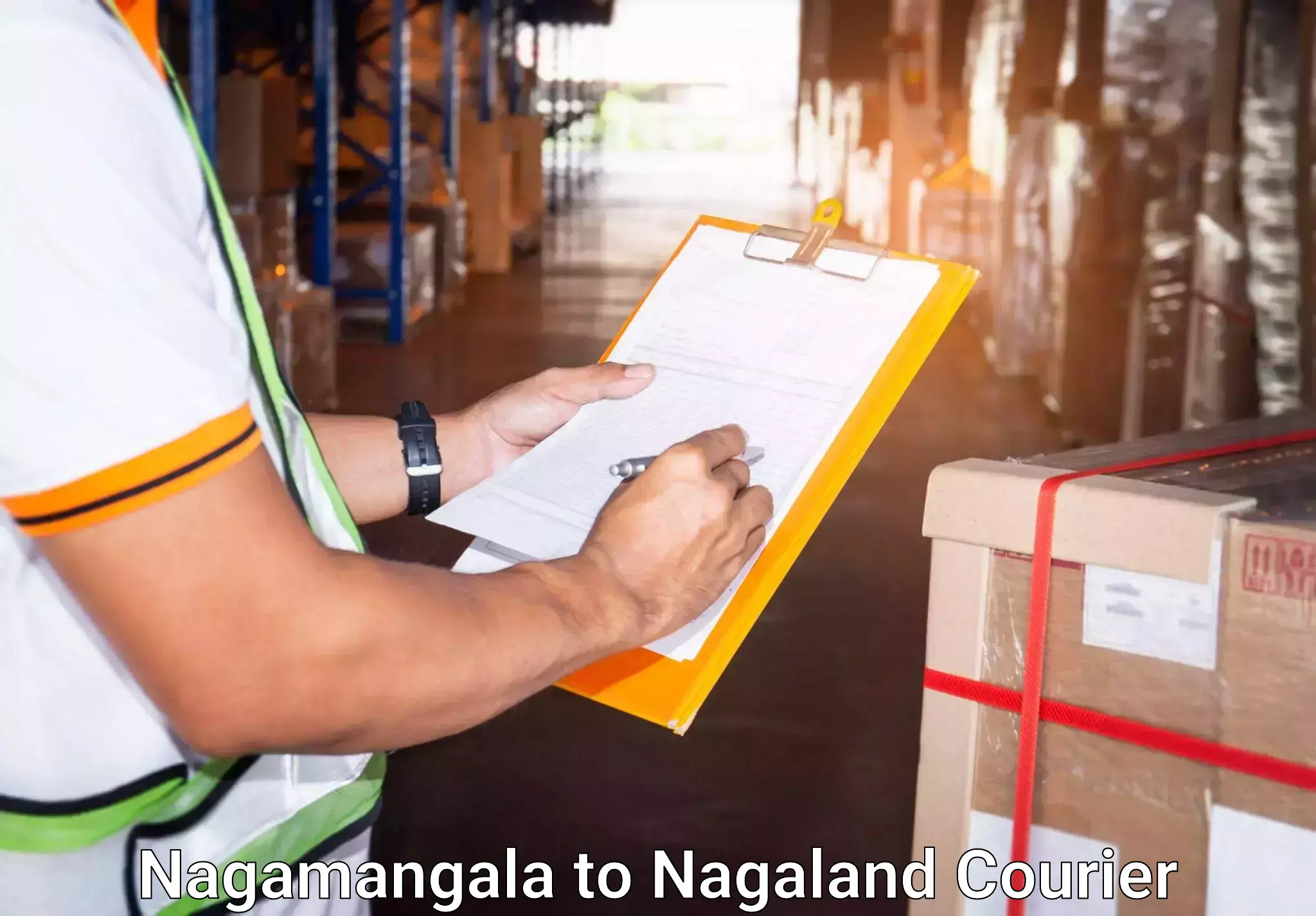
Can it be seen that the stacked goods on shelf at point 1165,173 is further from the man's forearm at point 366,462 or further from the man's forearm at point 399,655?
the man's forearm at point 399,655

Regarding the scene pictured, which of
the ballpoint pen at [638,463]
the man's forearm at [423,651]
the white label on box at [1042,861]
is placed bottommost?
the white label on box at [1042,861]

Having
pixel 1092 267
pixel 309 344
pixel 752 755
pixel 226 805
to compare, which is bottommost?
pixel 752 755

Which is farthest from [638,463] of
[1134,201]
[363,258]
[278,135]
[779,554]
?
[363,258]

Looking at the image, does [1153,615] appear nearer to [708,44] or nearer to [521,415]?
[521,415]

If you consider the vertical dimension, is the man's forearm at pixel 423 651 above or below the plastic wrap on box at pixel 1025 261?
above

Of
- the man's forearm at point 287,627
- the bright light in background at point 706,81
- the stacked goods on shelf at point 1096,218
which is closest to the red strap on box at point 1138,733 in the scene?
the man's forearm at point 287,627

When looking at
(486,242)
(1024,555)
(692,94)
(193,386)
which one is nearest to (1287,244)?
(1024,555)

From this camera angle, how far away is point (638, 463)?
1.23 meters

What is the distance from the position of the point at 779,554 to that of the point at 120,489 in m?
0.58

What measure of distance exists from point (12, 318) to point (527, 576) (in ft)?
1.32

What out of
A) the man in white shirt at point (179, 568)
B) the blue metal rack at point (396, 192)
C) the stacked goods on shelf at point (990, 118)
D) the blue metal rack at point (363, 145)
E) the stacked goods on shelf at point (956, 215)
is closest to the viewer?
the man in white shirt at point (179, 568)

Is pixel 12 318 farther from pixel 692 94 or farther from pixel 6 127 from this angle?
pixel 692 94

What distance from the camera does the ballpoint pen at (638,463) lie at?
1.22m

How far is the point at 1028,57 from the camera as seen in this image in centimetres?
642
